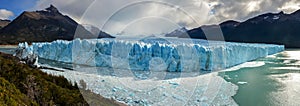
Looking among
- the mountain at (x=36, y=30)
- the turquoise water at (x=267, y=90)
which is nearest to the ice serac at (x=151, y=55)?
the turquoise water at (x=267, y=90)

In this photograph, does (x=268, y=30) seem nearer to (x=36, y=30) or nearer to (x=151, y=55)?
(x=151, y=55)

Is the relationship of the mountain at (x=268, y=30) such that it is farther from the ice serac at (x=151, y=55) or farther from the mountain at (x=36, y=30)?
the ice serac at (x=151, y=55)

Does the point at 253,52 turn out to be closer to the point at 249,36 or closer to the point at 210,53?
the point at 210,53

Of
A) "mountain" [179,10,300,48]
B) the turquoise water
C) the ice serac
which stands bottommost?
the turquoise water

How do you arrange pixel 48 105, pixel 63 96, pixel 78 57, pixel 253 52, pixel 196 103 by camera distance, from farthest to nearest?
pixel 253 52, pixel 78 57, pixel 196 103, pixel 63 96, pixel 48 105

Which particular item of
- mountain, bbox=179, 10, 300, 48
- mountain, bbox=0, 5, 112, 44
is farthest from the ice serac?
mountain, bbox=0, 5, 112, 44

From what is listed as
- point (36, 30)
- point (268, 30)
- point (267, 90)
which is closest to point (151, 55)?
point (267, 90)

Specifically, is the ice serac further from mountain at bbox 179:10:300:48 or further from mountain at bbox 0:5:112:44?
mountain at bbox 0:5:112:44

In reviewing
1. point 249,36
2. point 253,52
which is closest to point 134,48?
point 253,52
